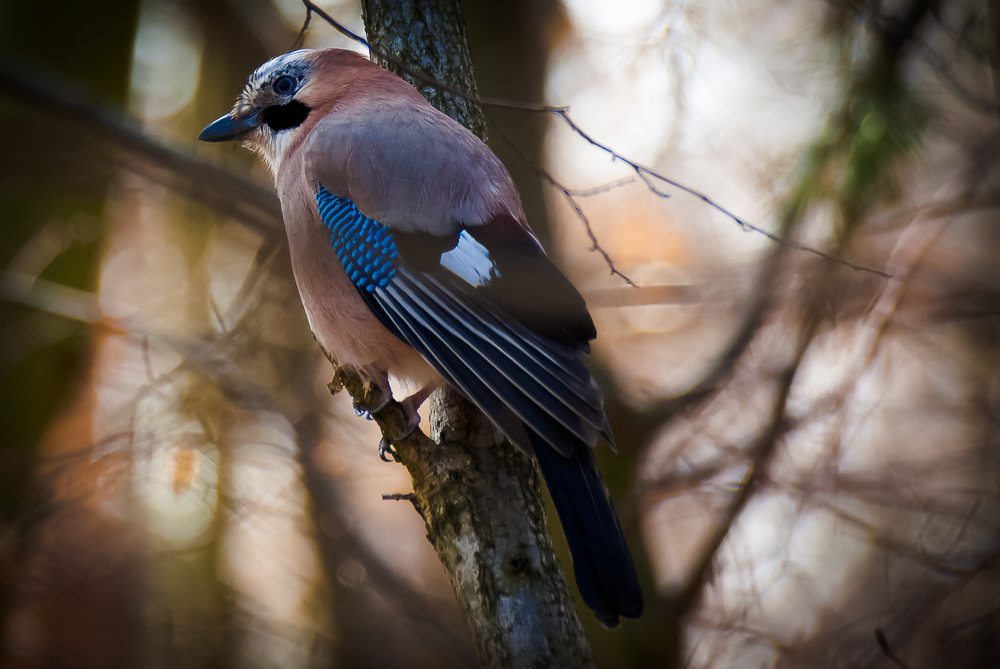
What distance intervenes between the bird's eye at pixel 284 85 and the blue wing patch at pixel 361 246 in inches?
27.6

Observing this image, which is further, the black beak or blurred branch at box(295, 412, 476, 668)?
blurred branch at box(295, 412, 476, 668)

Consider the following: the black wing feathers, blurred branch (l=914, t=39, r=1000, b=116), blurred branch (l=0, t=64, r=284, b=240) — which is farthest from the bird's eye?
blurred branch (l=914, t=39, r=1000, b=116)

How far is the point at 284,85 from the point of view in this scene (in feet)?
7.06

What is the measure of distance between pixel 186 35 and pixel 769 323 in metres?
4.02

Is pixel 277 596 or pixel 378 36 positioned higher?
pixel 378 36

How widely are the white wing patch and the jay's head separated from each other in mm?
782

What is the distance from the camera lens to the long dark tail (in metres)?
1.29

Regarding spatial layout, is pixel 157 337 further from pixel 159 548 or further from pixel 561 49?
pixel 561 49

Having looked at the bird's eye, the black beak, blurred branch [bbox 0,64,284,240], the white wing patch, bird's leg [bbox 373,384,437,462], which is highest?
the bird's eye

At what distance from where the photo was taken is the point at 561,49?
3.40 metres

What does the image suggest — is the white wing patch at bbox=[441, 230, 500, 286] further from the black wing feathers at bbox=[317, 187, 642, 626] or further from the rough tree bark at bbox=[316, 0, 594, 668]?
the rough tree bark at bbox=[316, 0, 594, 668]

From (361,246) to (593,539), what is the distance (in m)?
0.95

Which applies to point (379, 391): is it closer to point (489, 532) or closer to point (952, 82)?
point (489, 532)

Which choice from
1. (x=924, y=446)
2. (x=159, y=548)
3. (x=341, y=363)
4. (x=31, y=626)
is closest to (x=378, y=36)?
(x=341, y=363)
